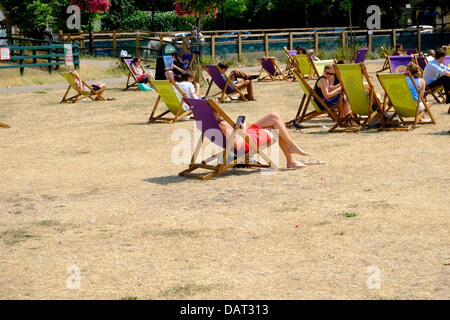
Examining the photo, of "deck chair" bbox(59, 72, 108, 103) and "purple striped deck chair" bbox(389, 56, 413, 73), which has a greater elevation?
"purple striped deck chair" bbox(389, 56, 413, 73)

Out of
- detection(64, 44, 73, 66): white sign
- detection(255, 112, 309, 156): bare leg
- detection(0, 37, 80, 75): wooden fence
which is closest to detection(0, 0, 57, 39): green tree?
detection(0, 37, 80, 75): wooden fence

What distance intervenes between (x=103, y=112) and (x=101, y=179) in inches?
323

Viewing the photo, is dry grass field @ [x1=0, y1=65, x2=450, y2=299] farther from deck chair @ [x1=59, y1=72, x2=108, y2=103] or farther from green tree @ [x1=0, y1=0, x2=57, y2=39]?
green tree @ [x1=0, y1=0, x2=57, y2=39]

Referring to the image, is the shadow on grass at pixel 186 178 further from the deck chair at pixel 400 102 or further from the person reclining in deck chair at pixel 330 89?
the person reclining in deck chair at pixel 330 89

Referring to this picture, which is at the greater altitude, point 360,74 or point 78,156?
point 360,74

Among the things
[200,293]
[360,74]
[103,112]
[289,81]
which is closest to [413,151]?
[360,74]

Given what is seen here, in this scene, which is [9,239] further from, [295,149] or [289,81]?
[289,81]

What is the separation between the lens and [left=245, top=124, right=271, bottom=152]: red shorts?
9.93 metres

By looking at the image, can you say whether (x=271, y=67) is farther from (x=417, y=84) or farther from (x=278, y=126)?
(x=278, y=126)

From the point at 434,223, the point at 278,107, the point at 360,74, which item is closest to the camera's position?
the point at 434,223

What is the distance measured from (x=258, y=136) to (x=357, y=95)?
3.82 metres

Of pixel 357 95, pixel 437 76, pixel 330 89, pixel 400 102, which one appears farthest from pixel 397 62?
pixel 400 102

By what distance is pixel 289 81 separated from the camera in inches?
1008

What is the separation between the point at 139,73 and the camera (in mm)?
24344
